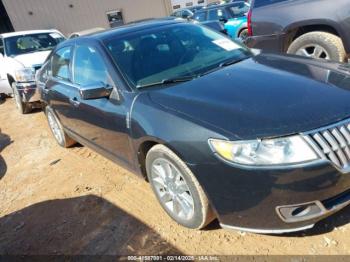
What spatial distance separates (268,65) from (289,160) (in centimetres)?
128

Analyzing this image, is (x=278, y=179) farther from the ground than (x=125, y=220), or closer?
farther from the ground

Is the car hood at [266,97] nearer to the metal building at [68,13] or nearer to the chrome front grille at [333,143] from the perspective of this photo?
the chrome front grille at [333,143]

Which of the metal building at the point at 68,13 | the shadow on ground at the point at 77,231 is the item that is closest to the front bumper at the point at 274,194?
the shadow on ground at the point at 77,231

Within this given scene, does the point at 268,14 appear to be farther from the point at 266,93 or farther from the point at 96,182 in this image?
the point at 96,182

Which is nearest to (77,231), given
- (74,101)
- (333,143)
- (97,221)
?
(97,221)

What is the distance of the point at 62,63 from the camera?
433cm

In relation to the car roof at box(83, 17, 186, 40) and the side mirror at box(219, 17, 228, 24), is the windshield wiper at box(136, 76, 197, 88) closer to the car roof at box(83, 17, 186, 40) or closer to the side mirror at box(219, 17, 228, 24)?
the car roof at box(83, 17, 186, 40)

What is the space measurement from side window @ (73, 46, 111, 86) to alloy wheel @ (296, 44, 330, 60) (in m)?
3.15

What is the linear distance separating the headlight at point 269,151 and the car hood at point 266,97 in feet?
0.17

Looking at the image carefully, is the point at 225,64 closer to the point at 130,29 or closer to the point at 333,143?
the point at 130,29

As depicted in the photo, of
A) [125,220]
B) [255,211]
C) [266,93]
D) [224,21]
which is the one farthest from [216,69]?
[224,21]

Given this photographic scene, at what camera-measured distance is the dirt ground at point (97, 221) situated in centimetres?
253

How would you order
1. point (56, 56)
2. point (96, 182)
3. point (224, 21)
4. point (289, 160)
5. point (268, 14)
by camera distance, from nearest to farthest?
point (289, 160)
point (96, 182)
point (56, 56)
point (268, 14)
point (224, 21)

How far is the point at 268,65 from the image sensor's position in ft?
9.95
